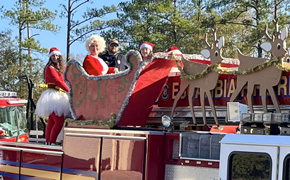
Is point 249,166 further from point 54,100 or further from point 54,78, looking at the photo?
point 54,78

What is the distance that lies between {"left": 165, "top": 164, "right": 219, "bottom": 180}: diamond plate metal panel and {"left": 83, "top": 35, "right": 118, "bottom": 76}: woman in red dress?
2.01 m

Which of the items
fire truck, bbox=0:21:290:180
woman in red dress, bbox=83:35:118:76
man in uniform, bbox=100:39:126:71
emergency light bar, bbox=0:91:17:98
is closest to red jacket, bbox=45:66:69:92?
fire truck, bbox=0:21:290:180

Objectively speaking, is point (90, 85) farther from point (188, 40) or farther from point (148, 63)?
point (188, 40)

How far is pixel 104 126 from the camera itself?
6965 mm

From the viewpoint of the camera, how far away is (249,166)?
15.6 ft

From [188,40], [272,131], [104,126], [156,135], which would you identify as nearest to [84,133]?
[104,126]

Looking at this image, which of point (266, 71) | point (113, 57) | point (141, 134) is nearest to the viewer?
point (266, 71)

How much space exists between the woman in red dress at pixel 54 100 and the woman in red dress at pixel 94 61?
26.9 inches

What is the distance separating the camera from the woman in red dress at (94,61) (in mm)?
7516

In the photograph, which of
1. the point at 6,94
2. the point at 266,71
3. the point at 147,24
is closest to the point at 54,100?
the point at 266,71

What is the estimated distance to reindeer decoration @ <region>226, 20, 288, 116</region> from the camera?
5.85m

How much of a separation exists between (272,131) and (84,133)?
2847 millimetres

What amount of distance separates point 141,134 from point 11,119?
7.99m

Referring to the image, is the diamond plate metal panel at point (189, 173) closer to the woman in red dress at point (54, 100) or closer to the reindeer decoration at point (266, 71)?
the reindeer decoration at point (266, 71)
